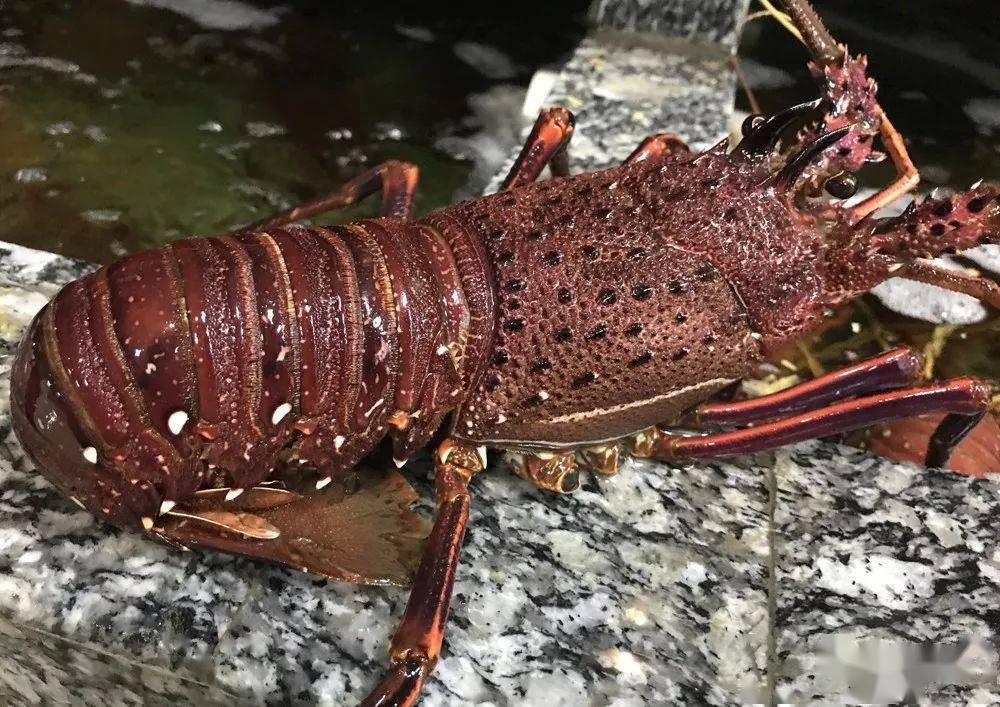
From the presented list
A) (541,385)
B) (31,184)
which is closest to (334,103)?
(31,184)

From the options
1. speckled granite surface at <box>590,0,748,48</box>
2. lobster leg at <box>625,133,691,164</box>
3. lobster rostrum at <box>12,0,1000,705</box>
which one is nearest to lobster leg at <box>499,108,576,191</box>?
lobster leg at <box>625,133,691,164</box>

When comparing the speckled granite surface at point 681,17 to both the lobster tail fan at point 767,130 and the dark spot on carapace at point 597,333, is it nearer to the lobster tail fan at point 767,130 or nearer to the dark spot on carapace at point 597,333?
the lobster tail fan at point 767,130

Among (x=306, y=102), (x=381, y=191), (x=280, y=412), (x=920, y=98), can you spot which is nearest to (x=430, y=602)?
(x=280, y=412)

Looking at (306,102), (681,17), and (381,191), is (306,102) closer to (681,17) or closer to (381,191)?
(381,191)

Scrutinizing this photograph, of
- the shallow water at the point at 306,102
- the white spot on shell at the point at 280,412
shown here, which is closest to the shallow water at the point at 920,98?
the shallow water at the point at 306,102

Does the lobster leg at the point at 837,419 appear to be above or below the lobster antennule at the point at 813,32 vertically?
below

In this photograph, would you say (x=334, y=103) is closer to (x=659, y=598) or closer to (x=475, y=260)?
(x=475, y=260)

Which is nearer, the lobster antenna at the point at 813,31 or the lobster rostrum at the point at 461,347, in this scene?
the lobster rostrum at the point at 461,347
